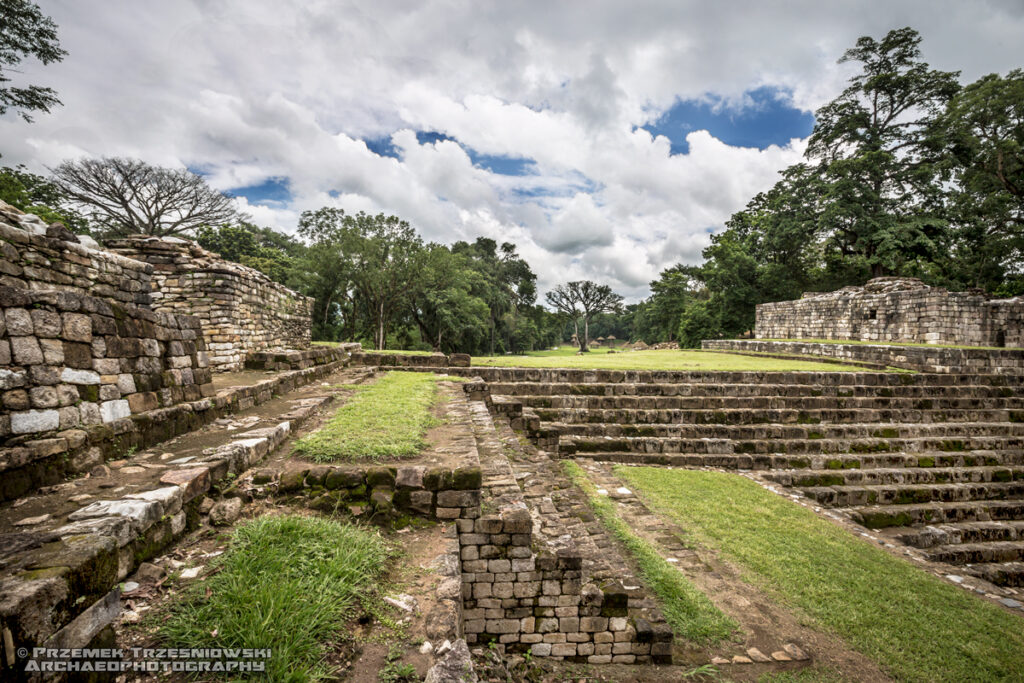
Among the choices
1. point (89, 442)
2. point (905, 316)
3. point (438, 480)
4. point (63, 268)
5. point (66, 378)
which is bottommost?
point (438, 480)

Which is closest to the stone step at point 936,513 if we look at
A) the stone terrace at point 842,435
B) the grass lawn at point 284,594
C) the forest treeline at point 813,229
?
the stone terrace at point 842,435

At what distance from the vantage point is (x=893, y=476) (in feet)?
22.2

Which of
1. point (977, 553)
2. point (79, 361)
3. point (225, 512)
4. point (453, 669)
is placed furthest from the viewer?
point (977, 553)

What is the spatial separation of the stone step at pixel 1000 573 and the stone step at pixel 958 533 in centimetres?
44

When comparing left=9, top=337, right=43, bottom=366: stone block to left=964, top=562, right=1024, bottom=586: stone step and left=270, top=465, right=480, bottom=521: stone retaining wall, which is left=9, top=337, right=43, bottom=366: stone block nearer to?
left=270, top=465, right=480, bottom=521: stone retaining wall

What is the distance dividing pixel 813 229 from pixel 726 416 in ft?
73.9

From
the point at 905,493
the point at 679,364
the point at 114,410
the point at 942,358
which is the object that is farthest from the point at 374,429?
the point at 942,358

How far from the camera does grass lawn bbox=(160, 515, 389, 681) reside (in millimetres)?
1523

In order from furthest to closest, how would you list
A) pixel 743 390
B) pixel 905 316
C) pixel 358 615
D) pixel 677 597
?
pixel 905 316 < pixel 743 390 < pixel 677 597 < pixel 358 615

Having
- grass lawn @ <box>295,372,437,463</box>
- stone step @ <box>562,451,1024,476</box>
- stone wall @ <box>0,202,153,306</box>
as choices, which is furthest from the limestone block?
stone step @ <box>562,451,1024,476</box>

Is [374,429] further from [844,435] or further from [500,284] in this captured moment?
[500,284]

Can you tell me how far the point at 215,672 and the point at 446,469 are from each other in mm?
1645

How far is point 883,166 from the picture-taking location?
22141mm

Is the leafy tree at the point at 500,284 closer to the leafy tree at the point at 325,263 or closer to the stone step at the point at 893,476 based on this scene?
the leafy tree at the point at 325,263
